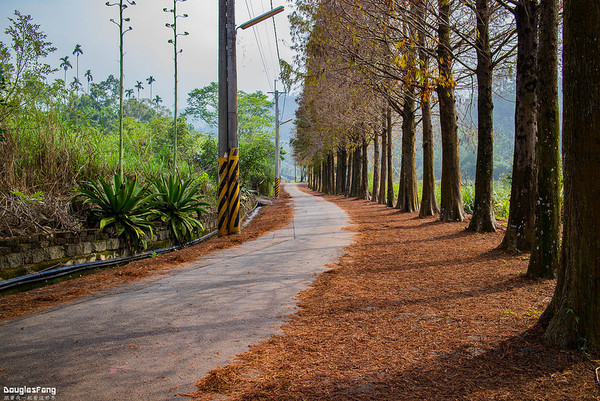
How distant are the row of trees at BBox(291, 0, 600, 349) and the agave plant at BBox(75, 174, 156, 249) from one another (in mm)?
5058

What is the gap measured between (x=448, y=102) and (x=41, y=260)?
1097 cm

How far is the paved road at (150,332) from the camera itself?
3.24 meters

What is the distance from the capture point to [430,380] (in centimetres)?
317

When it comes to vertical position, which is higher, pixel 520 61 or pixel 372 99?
pixel 372 99

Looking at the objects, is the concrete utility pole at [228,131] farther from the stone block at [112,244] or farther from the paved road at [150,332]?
the paved road at [150,332]

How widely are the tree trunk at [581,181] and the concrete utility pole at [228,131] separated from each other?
9.67 meters

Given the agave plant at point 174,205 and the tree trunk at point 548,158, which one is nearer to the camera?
the tree trunk at point 548,158

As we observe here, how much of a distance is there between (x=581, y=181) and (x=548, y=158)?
2.39 m

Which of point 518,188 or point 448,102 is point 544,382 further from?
point 448,102

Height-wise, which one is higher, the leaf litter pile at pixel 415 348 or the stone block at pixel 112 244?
the stone block at pixel 112 244

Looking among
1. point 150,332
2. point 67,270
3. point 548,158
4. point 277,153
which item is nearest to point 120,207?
point 67,270

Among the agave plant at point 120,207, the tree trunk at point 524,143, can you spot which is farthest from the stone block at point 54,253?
the tree trunk at point 524,143

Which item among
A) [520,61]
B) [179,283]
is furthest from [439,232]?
[179,283]

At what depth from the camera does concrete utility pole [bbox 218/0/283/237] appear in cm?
1240
